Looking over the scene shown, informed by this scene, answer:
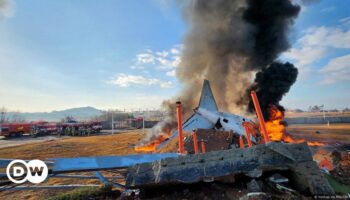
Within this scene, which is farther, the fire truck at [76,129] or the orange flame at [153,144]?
the fire truck at [76,129]

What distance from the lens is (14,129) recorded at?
35.7 meters

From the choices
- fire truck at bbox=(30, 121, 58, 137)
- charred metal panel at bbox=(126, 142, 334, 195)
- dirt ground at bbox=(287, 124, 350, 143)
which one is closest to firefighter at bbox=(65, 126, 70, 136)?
fire truck at bbox=(30, 121, 58, 137)

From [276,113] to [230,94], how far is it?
14.5 ft

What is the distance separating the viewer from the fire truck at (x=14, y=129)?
3466 cm

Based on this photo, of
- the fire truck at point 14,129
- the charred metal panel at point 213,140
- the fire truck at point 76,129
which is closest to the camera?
the charred metal panel at point 213,140

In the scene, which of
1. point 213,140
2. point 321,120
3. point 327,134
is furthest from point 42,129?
point 321,120

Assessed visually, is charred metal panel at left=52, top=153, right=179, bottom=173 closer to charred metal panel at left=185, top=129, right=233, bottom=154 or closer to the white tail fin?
charred metal panel at left=185, top=129, right=233, bottom=154

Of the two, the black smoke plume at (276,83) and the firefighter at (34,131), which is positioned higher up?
the black smoke plume at (276,83)

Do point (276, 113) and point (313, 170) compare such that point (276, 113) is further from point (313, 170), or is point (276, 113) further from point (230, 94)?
point (313, 170)

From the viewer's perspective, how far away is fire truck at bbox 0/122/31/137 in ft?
114

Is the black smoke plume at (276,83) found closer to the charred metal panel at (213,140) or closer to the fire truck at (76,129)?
the charred metal panel at (213,140)

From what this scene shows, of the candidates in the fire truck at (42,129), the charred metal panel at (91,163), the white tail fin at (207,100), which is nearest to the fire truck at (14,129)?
the fire truck at (42,129)

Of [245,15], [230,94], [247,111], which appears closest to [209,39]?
[245,15]

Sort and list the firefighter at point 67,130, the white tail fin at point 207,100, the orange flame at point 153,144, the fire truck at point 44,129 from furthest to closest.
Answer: the firefighter at point 67,130 < the fire truck at point 44,129 < the orange flame at point 153,144 < the white tail fin at point 207,100
